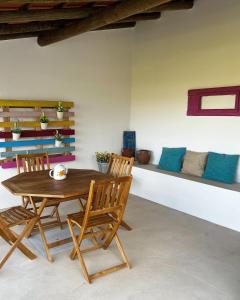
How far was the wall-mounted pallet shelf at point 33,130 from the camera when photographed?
3973 mm

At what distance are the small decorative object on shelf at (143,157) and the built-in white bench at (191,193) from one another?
0.54 feet

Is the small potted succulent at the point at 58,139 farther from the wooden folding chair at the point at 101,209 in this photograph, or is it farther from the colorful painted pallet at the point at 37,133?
the wooden folding chair at the point at 101,209

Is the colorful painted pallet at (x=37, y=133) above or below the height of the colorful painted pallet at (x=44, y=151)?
above

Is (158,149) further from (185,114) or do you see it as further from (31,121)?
(31,121)

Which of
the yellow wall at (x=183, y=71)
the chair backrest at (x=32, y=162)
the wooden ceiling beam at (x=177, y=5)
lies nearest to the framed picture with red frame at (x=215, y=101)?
the yellow wall at (x=183, y=71)

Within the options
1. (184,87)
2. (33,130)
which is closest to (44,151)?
(33,130)

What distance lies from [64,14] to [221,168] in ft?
9.24

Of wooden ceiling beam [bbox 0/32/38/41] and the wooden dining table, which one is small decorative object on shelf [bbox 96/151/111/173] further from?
wooden ceiling beam [bbox 0/32/38/41]

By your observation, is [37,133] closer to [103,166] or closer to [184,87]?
[103,166]

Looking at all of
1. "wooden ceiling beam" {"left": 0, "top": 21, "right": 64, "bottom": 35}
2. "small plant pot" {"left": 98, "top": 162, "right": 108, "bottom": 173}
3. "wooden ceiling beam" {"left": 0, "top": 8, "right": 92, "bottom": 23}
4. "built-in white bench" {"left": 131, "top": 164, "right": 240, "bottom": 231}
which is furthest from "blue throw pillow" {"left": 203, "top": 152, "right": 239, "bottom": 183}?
"wooden ceiling beam" {"left": 0, "top": 21, "right": 64, "bottom": 35}

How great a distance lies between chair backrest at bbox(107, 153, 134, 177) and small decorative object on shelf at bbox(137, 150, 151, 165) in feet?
4.49

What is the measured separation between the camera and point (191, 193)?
158 inches

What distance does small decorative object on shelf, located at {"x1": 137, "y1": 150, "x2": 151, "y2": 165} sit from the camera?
4.99 meters

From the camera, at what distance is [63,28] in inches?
147
